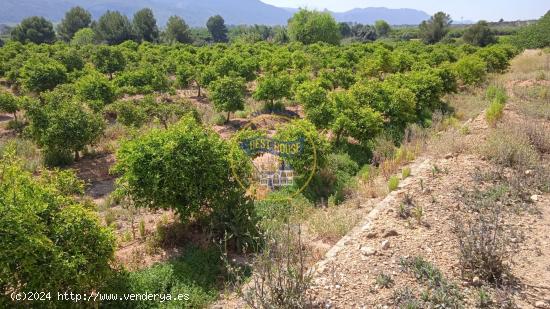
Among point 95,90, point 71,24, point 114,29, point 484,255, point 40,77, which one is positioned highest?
point 71,24

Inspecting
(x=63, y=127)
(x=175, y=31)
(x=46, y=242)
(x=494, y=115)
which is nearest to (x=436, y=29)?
(x=175, y=31)

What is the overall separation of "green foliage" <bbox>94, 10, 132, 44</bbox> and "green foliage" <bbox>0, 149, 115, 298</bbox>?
173 feet

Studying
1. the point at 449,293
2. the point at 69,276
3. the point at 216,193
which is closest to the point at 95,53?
the point at 216,193

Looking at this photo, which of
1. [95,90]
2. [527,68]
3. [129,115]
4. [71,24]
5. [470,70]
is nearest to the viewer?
[129,115]

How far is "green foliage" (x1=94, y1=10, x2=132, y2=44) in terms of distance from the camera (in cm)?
5253

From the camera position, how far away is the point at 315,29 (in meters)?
46.9

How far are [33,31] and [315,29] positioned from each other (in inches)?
1315

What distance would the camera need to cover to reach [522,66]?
25.1 metres

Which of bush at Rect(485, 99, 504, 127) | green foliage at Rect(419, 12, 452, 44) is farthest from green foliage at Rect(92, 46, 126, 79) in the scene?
green foliage at Rect(419, 12, 452, 44)

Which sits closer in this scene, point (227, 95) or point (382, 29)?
point (227, 95)

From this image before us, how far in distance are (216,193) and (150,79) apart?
44.4ft

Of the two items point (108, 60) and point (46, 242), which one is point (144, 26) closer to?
point (108, 60)

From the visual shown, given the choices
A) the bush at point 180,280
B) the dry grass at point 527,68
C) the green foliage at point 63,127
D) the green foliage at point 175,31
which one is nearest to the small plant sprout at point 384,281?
the bush at point 180,280

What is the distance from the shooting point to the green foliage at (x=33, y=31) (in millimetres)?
46719
